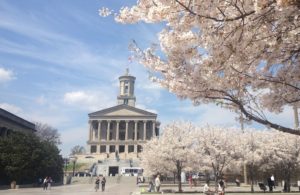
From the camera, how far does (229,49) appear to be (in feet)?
25.2

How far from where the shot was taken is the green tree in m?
47.7

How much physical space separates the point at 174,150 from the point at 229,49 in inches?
1369

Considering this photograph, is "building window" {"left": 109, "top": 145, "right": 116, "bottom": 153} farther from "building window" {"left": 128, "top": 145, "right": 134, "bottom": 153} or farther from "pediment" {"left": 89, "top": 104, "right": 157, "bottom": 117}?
"pediment" {"left": 89, "top": 104, "right": 157, "bottom": 117}

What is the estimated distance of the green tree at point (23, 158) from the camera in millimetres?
47656

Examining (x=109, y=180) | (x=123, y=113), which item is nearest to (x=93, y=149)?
(x=123, y=113)

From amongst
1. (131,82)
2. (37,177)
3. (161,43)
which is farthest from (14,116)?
(131,82)

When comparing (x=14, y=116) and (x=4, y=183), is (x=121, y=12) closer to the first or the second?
(x=4, y=183)

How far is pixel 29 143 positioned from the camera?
5147 centimetres

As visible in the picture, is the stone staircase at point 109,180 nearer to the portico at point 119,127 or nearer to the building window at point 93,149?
the portico at point 119,127

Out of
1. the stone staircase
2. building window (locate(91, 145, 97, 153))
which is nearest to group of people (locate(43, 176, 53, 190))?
the stone staircase

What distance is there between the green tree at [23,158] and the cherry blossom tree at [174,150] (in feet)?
49.6

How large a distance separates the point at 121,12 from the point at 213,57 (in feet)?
6.96

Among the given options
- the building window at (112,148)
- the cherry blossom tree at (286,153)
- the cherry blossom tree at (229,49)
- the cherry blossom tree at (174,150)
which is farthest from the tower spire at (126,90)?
the cherry blossom tree at (229,49)

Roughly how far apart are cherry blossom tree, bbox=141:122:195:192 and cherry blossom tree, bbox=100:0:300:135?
30171 millimetres
